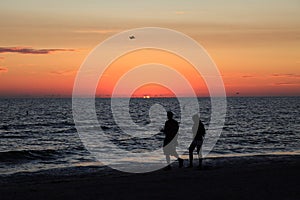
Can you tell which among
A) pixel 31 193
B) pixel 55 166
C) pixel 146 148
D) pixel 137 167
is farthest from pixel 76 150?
pixel 31 193

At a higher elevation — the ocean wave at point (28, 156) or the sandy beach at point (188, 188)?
the sandy beach at point (188, 188)

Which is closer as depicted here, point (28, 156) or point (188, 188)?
point (188, 188)

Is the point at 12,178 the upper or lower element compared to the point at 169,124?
lower

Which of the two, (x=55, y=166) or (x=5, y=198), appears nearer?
(x=5, y=198)

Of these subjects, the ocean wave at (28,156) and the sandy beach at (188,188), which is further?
the ocean wave at (28,156)

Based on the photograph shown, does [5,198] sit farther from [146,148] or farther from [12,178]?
[146,148]

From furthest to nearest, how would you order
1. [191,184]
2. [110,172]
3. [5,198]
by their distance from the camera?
[110,172], [191,184], [5,198]

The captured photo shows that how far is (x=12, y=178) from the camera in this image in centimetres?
1599

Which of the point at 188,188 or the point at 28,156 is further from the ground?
the point at 188,188

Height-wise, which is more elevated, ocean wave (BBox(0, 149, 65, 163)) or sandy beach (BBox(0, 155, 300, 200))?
sandy beach (BBox(0, 155, 300, 200))

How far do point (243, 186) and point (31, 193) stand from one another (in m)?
5.51

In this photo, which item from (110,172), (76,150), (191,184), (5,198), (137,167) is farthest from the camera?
(76,150)

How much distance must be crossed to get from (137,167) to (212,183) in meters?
6.73

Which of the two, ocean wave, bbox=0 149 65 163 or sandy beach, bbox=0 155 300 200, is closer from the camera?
sandy beach, bbox=0 155 300 200
